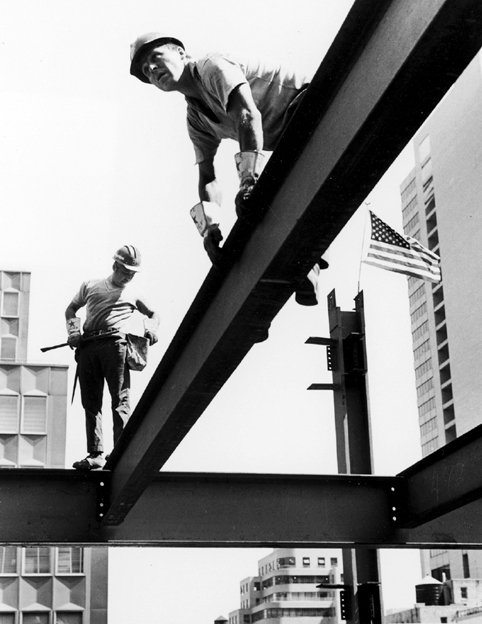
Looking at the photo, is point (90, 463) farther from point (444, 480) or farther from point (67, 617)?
point (67, 617)

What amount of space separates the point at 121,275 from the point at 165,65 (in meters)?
4.25

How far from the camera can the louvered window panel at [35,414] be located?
59812mm

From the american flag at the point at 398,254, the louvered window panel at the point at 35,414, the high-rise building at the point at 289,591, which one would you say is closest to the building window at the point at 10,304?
the louvered window panel at the point at 35,414

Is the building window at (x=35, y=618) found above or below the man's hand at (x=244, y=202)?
above

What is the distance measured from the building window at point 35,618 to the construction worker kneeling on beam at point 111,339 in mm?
46089

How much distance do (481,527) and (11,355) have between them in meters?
56.5

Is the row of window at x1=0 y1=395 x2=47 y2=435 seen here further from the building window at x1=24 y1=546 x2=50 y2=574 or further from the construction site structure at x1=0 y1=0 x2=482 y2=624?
the construction site structure at x1=0 y1=0 x2=482 y2=624

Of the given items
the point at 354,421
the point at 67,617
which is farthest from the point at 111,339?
the point at 67,617

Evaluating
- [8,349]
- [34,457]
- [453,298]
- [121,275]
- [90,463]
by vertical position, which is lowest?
[90,463]

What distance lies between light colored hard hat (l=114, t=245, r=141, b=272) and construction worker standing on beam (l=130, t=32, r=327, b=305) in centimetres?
329

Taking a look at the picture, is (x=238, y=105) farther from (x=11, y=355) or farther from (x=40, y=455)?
(x=11, y=355)

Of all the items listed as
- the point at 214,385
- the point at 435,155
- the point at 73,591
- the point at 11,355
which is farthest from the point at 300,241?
the point at 435,155

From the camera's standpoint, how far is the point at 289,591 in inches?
4803

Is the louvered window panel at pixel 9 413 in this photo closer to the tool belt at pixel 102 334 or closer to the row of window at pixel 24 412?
the row of window at pixel 24 412
